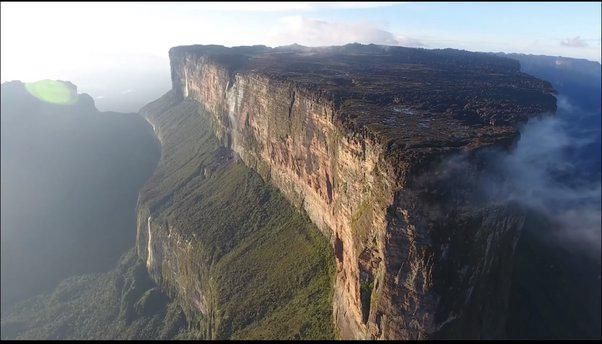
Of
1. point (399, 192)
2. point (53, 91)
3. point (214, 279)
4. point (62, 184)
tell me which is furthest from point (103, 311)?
point (53, 91)

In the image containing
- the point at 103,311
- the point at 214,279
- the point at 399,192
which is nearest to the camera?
the point at 399,192

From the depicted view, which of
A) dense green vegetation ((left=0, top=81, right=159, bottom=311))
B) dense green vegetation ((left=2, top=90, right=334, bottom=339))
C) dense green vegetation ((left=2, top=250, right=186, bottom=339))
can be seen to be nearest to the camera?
dense green vegetation ((left=2, top=90, right=334, bottom=339))

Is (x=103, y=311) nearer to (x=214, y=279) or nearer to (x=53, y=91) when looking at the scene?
(x=214, y=279)

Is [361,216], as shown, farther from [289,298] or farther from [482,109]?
[482,109]

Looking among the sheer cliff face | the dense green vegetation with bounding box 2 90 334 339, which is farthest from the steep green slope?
the sheer cliff face

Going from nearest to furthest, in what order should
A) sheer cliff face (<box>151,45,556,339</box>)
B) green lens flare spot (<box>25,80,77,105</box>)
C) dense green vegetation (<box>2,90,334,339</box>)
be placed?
sheer cliff face (<box>151,45,556,339</box>) < dense green vegetation (<box>2,90,334,339</box>) < green lens flare spot (<box>25,80,77,105</box>)

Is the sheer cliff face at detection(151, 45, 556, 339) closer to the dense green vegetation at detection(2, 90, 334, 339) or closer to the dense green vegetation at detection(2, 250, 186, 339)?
the dense green vegetation at detection(2, 90, 334, 339)

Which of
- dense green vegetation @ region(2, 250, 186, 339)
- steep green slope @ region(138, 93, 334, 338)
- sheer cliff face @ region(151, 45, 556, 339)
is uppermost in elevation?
sheer cliff face @ region(151, 45, 556, 339)
